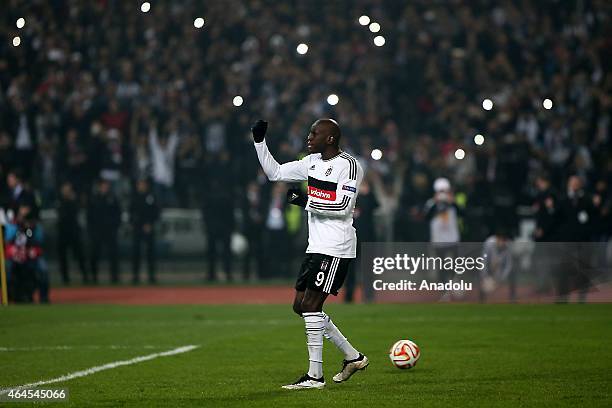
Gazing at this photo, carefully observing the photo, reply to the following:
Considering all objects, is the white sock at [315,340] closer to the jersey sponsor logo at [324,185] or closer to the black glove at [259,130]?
the jersey sponsor logo at [324,185]

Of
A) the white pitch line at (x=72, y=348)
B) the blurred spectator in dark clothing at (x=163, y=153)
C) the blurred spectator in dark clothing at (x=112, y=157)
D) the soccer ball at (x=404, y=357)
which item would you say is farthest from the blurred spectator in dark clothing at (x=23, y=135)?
the soccer ball at (x=404, y=357)

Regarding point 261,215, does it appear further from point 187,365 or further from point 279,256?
point 187,365

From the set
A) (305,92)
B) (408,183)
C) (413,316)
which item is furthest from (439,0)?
(413,316)

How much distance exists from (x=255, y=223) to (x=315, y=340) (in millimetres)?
15436

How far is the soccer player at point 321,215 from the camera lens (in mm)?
10062

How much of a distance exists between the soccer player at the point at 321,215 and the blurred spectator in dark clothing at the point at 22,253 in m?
11.5

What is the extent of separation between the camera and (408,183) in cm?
2533

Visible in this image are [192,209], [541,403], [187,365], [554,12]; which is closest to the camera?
[541,403]

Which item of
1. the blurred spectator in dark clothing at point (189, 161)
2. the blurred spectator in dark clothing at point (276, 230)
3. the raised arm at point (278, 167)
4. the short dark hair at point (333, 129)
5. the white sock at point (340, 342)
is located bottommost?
the white sock at point (340, 342)

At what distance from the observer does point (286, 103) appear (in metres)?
26.8

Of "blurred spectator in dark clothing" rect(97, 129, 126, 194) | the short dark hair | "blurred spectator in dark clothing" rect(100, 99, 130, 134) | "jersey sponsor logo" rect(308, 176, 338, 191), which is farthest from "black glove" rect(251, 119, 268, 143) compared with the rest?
"blurred spectator in dark clothing" rect(100, 99, 130, 134)

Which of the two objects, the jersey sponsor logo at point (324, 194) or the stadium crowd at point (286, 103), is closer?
the jersey sponsor logo at point (324, 194)

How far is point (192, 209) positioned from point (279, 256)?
2.60m

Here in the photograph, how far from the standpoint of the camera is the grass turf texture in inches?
375
